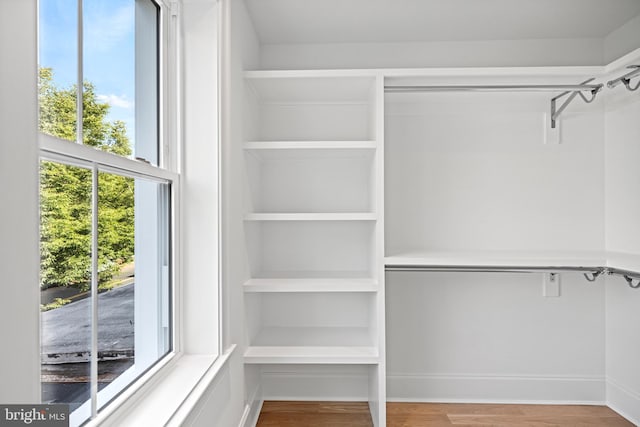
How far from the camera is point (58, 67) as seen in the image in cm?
101

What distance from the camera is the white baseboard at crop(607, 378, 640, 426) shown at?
245 centimetres

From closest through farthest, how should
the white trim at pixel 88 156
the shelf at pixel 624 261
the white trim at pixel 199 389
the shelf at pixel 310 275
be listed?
the white trim at pixel 88 156 → the white trim at pixel 199 389 → the shelf at pixel 624 261 → the shelf at pixel 310 275

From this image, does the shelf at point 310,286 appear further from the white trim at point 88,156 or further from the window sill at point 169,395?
the white trim at point 88,156

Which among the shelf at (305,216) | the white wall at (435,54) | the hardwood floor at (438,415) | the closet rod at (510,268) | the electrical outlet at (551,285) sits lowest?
the hardwood floor at (438,415)

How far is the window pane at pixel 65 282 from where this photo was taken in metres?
0.96

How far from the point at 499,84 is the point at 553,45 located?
69 centimetres

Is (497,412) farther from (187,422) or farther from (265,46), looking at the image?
(265,46)

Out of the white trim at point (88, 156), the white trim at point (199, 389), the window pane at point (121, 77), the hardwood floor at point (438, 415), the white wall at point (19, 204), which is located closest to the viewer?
the white wall at point (19, 204)

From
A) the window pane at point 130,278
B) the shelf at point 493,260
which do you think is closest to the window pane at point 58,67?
the window pane at point 130,278

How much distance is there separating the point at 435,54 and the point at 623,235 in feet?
5.12

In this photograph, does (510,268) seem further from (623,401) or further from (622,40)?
(622,40)

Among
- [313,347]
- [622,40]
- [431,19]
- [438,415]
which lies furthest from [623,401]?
[431,19]

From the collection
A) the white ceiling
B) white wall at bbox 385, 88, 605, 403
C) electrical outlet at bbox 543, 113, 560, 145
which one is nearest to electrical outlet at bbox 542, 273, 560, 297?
white wall at bbox 385, 88, 605, 403

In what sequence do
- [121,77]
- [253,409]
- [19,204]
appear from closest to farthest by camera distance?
[19,204]
[121,77]
[253,409]
